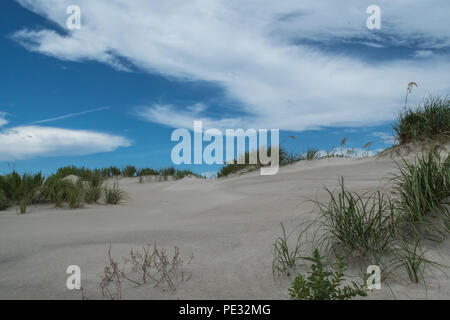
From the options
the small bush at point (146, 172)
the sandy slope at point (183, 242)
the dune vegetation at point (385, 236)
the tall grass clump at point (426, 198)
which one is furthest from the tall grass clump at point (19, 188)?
the small bush at point (146, 172)

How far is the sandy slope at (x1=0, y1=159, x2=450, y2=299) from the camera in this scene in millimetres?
2539

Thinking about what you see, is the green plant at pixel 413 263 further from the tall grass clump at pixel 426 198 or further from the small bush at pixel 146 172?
the small bush at pixel 146 172

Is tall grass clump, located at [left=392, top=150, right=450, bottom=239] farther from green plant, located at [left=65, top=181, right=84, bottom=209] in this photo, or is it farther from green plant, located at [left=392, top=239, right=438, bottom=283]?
green plant, located at [left=65, top=181, right=84, bottom=209]

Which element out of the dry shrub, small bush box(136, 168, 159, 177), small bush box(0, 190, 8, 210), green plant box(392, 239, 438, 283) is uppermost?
small bush box(136, 168, 159, 177)

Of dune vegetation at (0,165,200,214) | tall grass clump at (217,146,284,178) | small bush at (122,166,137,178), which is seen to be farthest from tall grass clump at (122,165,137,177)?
dune vegetation at (0,165,200,214)

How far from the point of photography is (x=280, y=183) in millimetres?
7551

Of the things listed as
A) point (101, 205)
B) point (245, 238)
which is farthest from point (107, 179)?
point (245, 238)

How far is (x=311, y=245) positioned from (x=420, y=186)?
1.10 metres

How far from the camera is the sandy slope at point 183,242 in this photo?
254cm

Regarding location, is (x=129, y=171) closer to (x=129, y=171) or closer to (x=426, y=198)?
(x=129, y=171)
